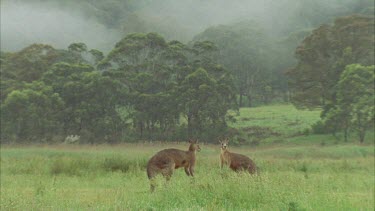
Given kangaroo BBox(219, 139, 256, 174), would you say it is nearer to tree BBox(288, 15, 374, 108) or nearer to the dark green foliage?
the dark green foliage

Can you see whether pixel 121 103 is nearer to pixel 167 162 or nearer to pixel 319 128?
pixel 319 128

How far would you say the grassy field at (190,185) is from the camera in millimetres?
8539

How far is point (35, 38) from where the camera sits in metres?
110

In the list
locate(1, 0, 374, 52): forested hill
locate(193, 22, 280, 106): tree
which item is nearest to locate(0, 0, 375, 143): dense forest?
locate(193, 22, 280, 106): tree

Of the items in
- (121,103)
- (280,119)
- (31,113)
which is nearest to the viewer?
(31,113)

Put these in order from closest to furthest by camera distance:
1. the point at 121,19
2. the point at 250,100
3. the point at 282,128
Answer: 1. the point at 282,128
2. the point at 250,100
3. the point at 121,19

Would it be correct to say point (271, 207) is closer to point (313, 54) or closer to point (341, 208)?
point (341, 208)

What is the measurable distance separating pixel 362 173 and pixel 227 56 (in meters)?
55.4

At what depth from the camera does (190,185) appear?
948 centimetres

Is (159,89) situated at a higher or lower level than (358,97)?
higher

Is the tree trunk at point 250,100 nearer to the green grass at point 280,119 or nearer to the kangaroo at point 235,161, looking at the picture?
the green grass at point 280,119

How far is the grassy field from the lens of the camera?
28.0ft

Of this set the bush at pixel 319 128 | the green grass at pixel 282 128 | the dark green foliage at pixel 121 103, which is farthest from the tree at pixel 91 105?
the bush at pixel 319 128

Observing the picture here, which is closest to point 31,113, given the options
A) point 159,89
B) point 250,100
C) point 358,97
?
point 159,89
